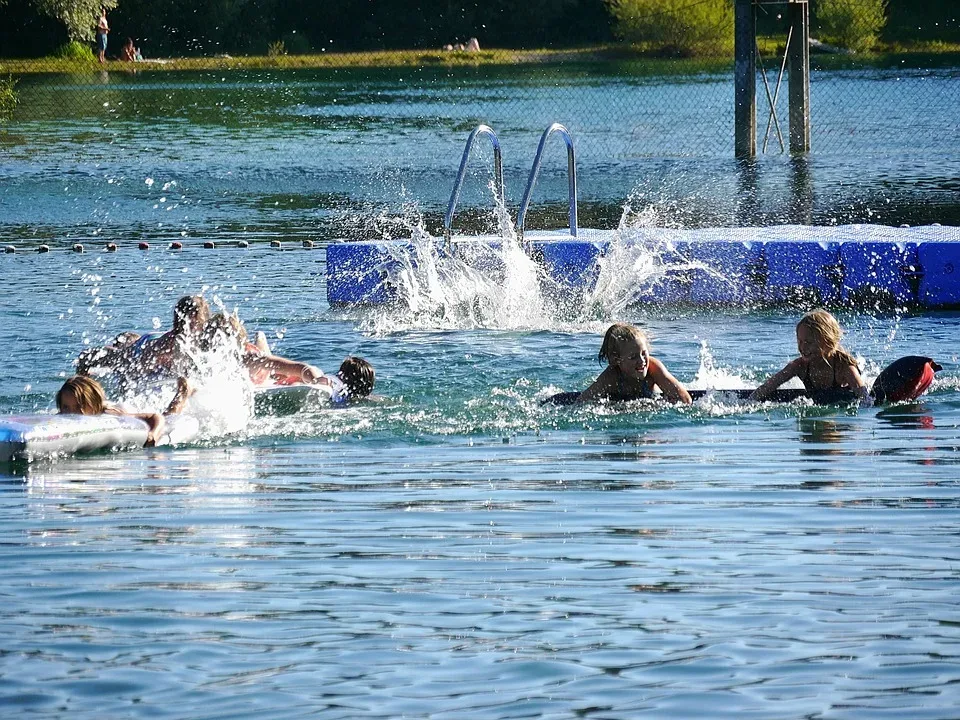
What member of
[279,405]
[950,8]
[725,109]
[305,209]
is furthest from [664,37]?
[279,405]

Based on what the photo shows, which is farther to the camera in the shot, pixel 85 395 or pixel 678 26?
pixel 678 26

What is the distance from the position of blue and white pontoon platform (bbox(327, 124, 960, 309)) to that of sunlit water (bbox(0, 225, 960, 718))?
2891 mm

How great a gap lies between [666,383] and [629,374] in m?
0.28

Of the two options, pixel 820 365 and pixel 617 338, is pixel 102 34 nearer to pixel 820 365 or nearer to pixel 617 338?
pixel 617 338

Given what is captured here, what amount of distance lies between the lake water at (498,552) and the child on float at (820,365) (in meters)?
0.23

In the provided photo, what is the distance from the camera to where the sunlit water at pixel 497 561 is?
4.74 m

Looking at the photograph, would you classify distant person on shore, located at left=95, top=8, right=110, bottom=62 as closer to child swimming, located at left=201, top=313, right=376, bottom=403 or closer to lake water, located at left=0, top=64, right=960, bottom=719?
lake water, located at left=0, top=64, right=960, bottom=719

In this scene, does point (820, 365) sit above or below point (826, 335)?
below

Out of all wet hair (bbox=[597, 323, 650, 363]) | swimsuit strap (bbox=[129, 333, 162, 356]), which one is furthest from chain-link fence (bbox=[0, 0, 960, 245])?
wet hair (bbox=[597, 323, 650, 363])

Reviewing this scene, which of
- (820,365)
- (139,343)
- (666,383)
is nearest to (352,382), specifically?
(139,343)

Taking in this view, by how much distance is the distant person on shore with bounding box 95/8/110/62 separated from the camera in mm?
58219

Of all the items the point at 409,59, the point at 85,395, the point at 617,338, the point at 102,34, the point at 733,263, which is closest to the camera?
the point at 85,395

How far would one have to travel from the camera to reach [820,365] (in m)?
9.73

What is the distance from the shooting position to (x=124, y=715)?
4.56 metres
